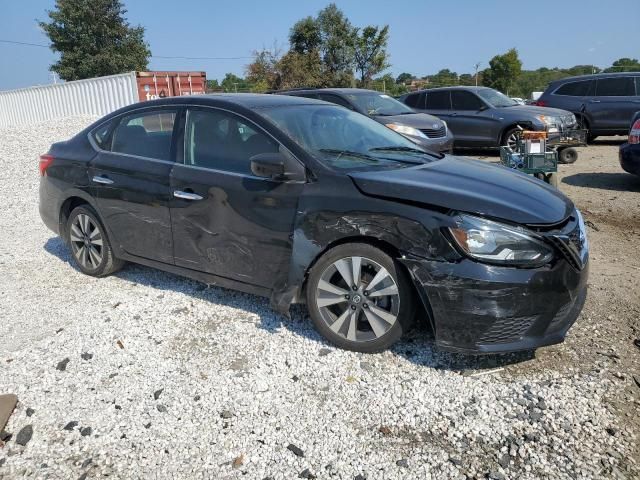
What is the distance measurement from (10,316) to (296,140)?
2.73 metres

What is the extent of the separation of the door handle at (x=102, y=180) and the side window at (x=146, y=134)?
0.25 metres

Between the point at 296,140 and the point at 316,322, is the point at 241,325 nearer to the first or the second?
the point at 316,322

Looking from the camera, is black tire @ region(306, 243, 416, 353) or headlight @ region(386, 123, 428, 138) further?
headlight @ region(386, 123, 428, 138)

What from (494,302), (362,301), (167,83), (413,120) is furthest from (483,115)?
(167,83)

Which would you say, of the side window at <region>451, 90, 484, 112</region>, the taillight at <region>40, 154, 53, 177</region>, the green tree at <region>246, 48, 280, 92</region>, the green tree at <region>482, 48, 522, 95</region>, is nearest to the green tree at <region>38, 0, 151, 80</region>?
the green tree at <region>246, 48, 280, 92</region>

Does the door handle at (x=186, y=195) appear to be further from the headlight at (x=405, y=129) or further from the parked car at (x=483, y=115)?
the parked car at (x=483, y=115)

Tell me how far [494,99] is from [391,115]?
4082mm

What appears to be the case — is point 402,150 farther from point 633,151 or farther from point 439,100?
point 439,100

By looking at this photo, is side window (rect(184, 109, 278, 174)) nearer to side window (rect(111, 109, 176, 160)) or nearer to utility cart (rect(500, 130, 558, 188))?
side window (rect(111, 109, 176, 160))

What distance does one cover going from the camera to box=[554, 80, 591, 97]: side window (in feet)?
44.5

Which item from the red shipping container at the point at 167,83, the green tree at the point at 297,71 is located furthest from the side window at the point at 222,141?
the green tree at the point at 297,71

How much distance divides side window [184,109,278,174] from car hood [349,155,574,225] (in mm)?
825

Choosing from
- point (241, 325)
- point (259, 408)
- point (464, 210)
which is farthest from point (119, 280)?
point (464, 210)

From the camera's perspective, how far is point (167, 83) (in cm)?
1908
